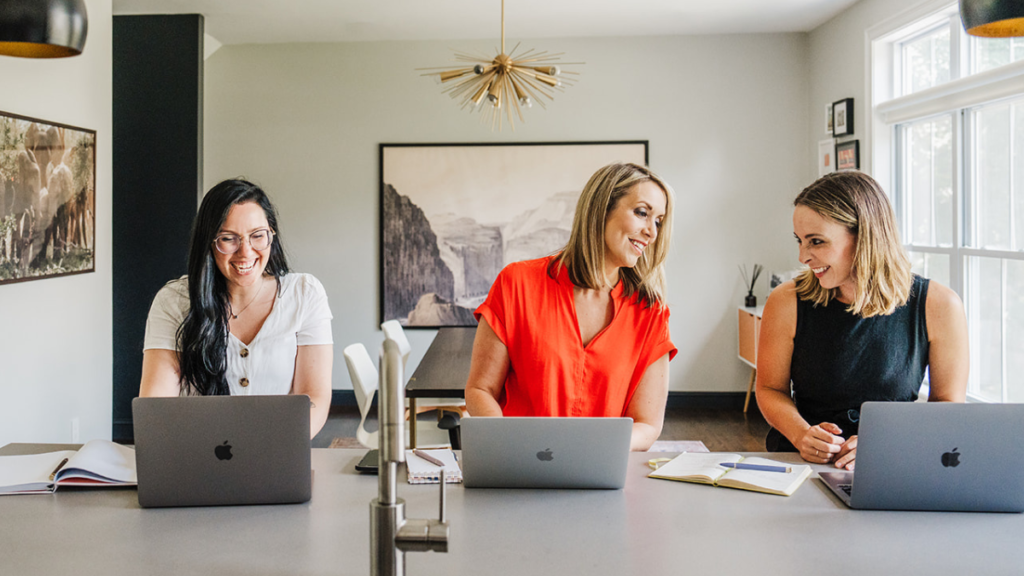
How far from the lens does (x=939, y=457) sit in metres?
1.38

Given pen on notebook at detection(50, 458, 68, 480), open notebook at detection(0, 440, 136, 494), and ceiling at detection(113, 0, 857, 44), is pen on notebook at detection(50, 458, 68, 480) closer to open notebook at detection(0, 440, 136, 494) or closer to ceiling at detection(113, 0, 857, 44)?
open notebook at detection(0, 440, 136, 494)

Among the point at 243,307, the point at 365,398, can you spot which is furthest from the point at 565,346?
the point at 365,398

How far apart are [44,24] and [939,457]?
2.00m

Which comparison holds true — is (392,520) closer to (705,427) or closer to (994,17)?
(994,17)

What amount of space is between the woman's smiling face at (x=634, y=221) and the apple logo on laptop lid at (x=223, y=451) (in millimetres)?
1027

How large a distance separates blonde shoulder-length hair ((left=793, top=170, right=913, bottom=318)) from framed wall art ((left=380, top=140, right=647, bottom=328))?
3.62m

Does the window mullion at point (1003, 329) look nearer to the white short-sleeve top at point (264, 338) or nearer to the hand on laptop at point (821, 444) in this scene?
the hand on laptop at point (821, 444)

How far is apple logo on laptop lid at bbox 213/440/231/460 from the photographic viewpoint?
1.41 metres

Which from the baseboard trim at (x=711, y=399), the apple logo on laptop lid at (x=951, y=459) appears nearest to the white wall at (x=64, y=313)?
Answer: the apple logo on laptop lid at (x=951, y=459)

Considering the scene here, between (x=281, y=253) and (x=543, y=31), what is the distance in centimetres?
373

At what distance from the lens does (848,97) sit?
4809mm

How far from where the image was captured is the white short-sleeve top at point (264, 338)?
1909 mm

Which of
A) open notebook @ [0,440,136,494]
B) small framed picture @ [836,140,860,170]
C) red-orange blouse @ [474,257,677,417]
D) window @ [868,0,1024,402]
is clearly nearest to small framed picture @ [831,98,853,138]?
small framed picture @ [836,140,860,170]

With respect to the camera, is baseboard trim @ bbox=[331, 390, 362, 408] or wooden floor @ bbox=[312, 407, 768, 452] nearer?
wooden floor @ bbox=[312, 407, 768, 452]
